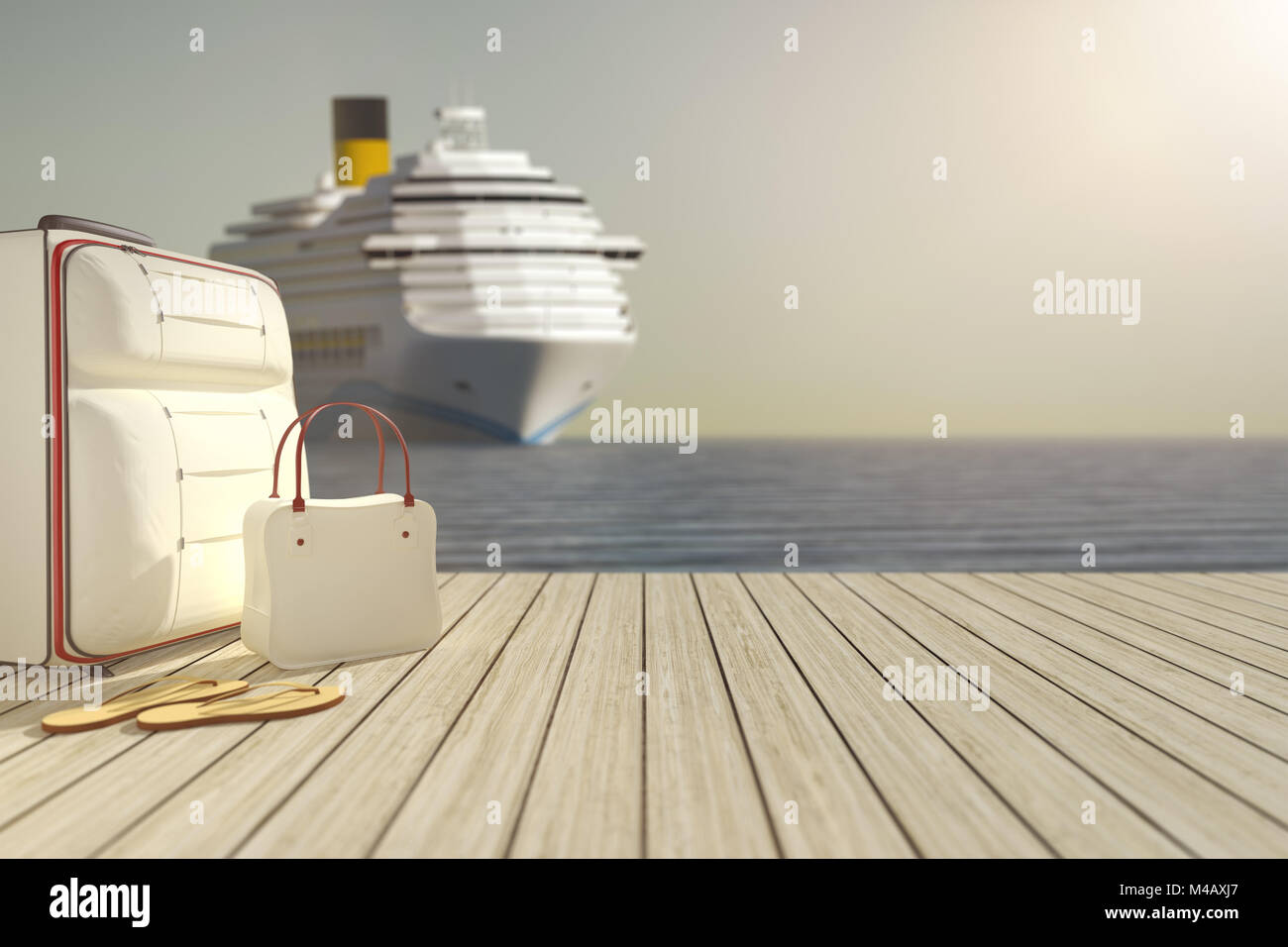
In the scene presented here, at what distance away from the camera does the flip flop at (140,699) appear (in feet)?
4.10

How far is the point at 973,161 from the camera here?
25.4 metres

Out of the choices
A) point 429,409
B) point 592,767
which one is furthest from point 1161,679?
point 429,409

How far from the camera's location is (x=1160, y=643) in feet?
5.91

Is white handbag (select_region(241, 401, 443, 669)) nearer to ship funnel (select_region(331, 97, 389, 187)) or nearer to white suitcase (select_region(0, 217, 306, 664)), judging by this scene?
white suitcase (select_region(0, 217, 306, 664))

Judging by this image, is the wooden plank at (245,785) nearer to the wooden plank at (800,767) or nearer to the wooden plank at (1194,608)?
the wooden plank at (800,767)

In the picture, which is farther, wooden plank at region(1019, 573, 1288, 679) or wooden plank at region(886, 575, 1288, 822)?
wooden plank at region(1019, 573, 1288, 679)

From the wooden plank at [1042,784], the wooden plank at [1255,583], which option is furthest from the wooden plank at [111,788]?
the wooden plank at [1255,583]

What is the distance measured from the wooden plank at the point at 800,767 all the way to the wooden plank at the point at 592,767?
0.14 meters

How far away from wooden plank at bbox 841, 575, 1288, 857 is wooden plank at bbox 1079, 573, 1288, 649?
56 cm

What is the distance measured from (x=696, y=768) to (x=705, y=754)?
0.05 metres

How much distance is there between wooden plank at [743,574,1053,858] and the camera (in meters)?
0.88
